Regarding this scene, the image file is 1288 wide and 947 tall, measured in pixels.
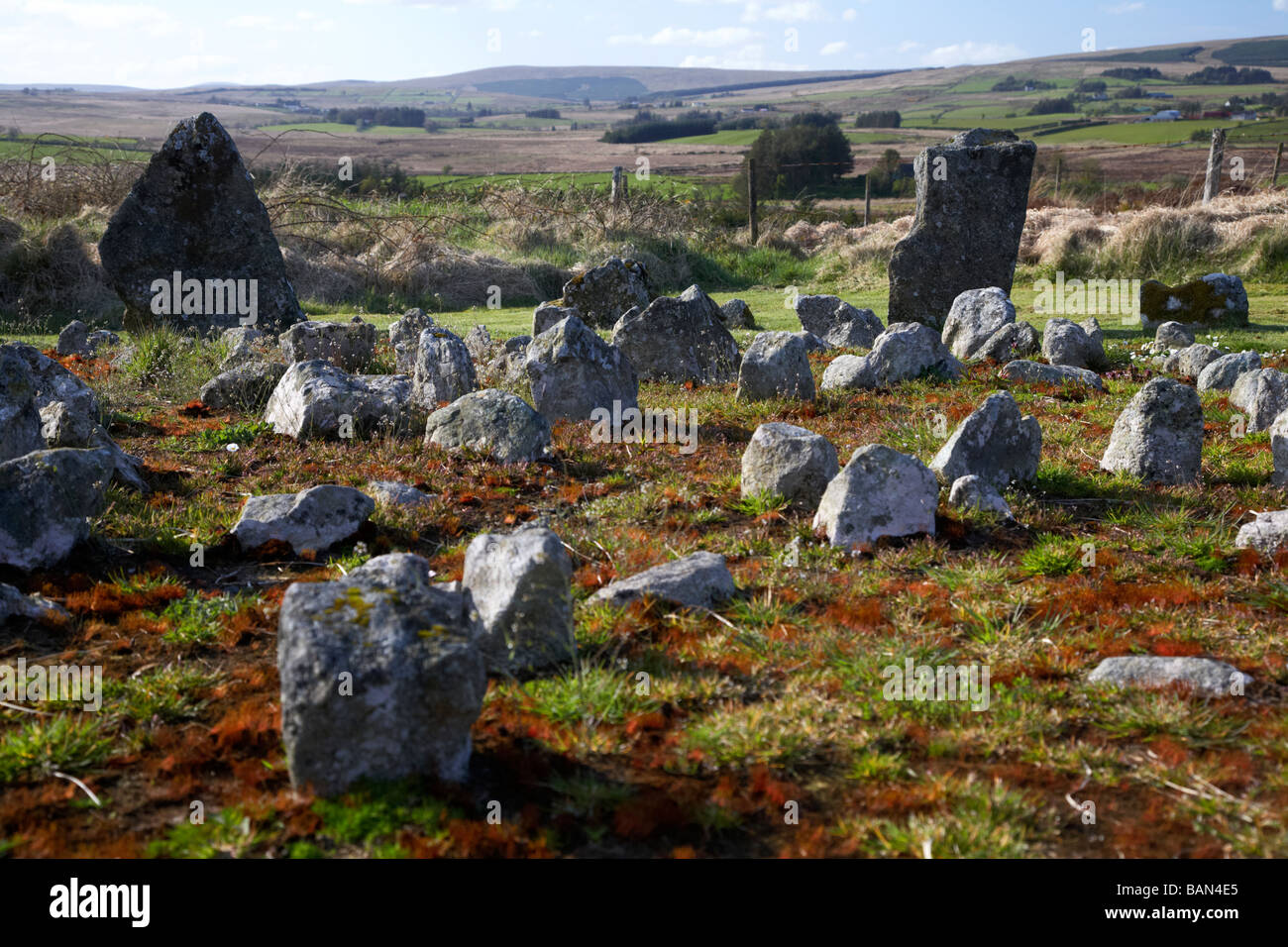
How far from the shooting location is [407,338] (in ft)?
41.8

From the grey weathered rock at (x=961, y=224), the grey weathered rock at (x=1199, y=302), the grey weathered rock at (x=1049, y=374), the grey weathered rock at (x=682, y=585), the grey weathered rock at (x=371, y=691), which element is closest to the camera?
the grey weathered rock at (x=371, y=691)

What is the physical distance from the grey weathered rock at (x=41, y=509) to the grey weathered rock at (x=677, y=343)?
6972mm

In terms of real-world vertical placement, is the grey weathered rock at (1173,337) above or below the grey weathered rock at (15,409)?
above

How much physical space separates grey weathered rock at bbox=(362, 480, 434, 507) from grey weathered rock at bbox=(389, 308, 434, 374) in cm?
525

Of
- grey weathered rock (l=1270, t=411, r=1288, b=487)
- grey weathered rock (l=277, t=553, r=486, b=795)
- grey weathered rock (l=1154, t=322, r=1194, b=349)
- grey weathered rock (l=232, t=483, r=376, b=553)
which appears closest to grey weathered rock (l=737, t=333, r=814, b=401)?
grey weathered rock (l=1270, t=411, r=1288, b=487)

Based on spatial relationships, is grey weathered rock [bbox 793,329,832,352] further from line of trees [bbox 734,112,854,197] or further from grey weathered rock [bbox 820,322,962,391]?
line of trees [bbox 734,112,854,197]

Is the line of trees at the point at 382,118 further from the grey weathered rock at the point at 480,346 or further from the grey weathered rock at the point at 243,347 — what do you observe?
the grey weathered rock at the point at 480,346

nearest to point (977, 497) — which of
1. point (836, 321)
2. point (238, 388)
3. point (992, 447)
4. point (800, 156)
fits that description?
point (992, 447)

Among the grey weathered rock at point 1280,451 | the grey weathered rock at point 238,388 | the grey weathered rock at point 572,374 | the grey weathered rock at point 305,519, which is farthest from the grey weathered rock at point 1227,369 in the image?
the grey weathered rock at point 238,388

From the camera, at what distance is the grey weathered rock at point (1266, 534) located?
5.89 metres

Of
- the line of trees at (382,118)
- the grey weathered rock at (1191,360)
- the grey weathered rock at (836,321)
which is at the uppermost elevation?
the line of trees at (382,118)
